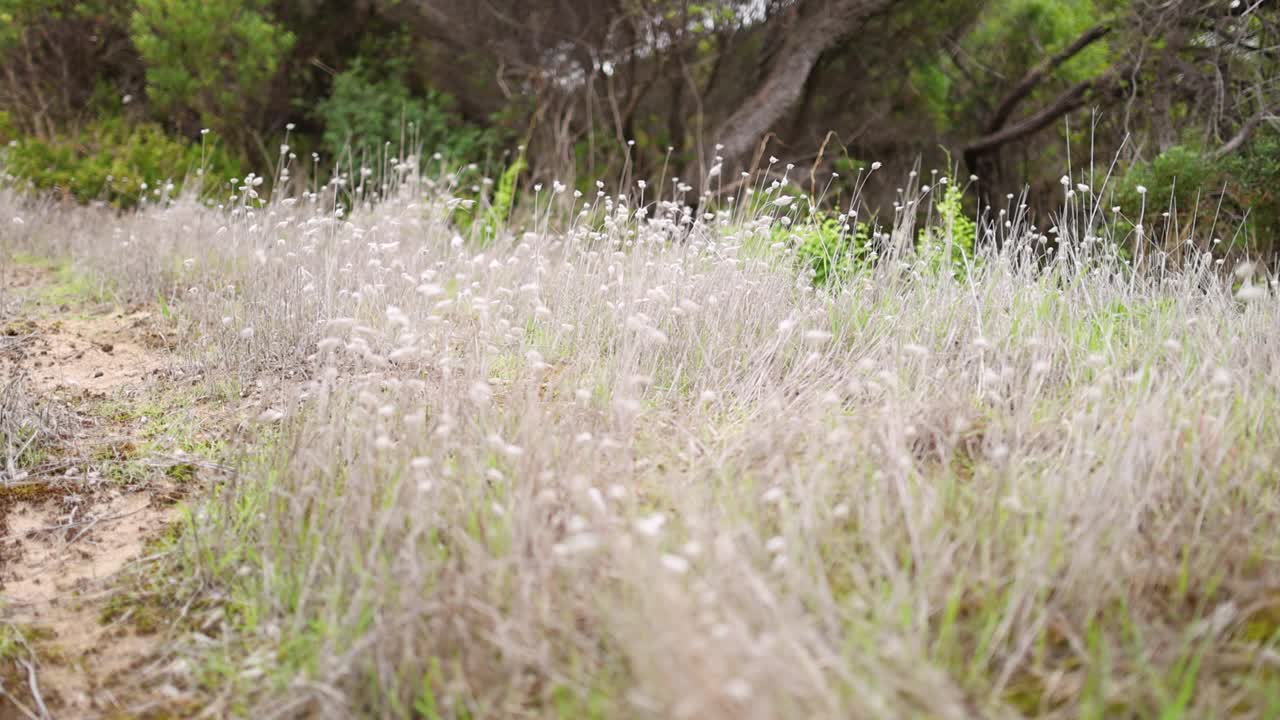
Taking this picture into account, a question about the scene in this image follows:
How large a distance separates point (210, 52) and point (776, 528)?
883 centimetres

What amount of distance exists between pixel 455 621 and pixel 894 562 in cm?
110

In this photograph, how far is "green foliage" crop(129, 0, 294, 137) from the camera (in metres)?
8.83

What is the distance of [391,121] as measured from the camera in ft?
31.6

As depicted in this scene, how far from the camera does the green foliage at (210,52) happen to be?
8828 mm

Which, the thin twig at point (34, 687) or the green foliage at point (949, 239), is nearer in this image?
Result: the thin twig at point (34, 687)

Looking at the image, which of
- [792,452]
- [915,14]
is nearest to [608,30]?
[915,14]

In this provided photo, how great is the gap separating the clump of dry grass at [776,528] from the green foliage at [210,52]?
262 inches

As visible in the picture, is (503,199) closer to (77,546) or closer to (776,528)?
(77,546)

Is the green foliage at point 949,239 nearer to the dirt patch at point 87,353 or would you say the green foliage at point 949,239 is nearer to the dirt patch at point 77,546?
the dirt patch at point 77,546

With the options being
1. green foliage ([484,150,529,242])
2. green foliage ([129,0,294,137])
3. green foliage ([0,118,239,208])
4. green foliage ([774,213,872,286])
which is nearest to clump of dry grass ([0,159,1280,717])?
green foliage ([774,213,872,286])

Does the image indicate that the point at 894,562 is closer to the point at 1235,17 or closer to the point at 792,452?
the point at 792,452

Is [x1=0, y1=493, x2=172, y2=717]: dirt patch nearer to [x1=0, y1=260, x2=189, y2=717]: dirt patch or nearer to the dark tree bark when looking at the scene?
[x1=0, y1=260, x2=189, y2=717]: dirt patch

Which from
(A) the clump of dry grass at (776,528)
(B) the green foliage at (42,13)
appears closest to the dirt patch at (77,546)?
(A) the clump of dry grass at (776,528)

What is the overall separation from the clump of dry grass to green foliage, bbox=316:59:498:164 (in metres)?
6.35
